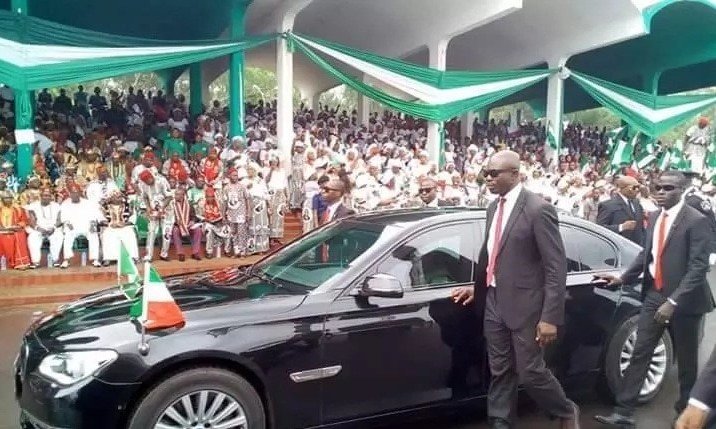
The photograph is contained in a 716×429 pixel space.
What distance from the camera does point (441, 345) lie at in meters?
3.97

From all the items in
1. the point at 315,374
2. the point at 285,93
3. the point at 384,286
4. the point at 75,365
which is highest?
the point at 285,93

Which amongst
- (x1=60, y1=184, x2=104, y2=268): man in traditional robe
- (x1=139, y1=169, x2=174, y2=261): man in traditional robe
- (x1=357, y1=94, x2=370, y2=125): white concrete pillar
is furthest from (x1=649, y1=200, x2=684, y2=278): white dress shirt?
(x1=357, y1=94, x2=370, y2=125): white concrete pillar

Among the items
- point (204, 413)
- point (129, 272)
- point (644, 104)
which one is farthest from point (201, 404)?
point (644, 104)

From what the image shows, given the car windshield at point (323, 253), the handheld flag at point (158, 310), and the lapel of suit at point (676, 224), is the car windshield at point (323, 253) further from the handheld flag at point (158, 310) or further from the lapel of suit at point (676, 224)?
the lapel of suit at point (676, 224)

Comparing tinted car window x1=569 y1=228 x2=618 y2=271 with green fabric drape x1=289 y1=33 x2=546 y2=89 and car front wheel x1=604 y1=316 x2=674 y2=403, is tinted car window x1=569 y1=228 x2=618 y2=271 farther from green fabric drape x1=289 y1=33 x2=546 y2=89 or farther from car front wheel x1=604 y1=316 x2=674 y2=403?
green fabric drape x1=289 y1=33 x2=546 y2=89

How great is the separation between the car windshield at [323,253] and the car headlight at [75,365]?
1183 mm

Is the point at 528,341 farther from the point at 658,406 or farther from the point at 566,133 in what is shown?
the point at 566,133

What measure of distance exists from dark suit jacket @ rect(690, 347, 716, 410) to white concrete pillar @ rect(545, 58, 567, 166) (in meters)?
14.4

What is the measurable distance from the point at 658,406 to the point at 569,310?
114cm

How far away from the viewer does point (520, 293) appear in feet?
12.2

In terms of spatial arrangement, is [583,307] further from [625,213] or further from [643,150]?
[643,150]

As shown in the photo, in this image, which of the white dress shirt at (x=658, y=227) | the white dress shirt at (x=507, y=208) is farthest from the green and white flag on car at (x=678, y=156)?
the white dress shirt at (x=507, y=208)

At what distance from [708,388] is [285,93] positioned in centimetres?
1093

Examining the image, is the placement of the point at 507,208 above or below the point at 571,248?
above
